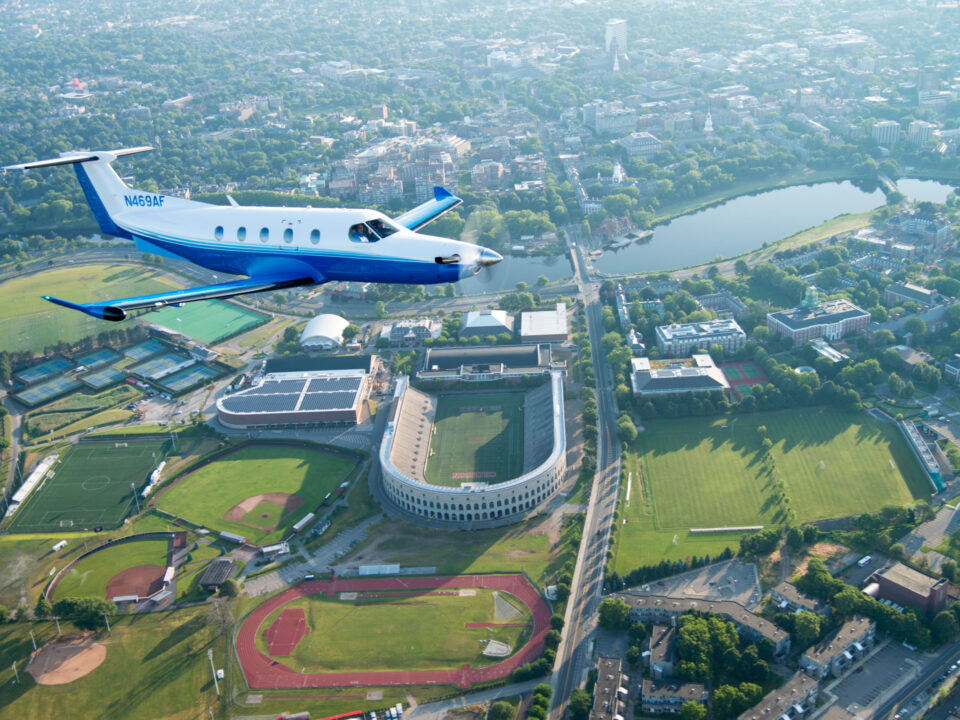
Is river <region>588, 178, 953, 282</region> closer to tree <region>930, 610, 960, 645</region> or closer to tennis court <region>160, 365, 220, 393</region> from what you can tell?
tennis court <region>160, 365, 220, 393</region>

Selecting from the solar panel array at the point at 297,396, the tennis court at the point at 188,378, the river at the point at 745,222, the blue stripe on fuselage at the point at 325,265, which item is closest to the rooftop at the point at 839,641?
the blue stripe on fuselage at the point at 325,265

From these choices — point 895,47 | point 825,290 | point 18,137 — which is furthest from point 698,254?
point 18,137

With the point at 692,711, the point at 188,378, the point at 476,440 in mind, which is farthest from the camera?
the point at 188,378

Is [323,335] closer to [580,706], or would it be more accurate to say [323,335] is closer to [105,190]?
[105,190]

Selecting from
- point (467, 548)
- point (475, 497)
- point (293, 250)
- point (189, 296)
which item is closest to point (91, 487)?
point (475, 497)

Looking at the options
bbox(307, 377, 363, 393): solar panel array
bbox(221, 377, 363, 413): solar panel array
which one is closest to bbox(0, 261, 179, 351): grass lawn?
bbox(221, 377, 363, 413): solar panel array

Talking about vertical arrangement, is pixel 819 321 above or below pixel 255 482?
above
